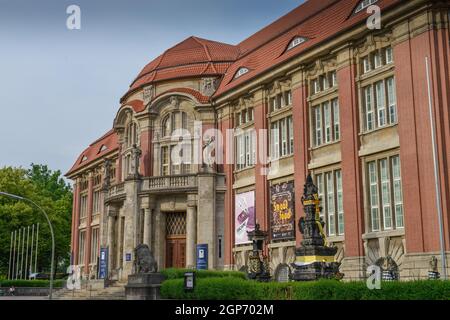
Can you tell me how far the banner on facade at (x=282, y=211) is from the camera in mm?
29516

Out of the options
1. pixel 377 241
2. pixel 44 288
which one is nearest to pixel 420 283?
pixel 377 241

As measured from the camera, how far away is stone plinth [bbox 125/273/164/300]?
26266 millimetres

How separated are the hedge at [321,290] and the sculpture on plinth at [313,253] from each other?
102cm

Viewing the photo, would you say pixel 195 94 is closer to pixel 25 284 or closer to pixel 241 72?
pixel 241 72

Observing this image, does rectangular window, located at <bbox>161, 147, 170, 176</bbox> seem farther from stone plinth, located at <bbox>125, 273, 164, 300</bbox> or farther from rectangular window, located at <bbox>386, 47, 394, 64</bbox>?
rectangular window, located at <bbox>386, 47, 394, 64</bbox>

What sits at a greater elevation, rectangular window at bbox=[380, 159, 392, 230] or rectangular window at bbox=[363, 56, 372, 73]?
rectangular window at bbox=[363, 56, 372, 73]

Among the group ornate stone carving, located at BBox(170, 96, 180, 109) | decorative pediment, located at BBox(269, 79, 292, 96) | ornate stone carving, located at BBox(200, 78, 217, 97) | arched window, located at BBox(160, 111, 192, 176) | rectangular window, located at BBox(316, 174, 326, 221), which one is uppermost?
ornate stone carving, located at BBox(200, 78, 217, 97)

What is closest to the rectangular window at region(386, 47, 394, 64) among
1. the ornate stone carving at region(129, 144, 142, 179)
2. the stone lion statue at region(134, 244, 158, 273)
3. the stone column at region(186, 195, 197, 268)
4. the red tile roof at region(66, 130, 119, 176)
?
the stone lion statue at region(134, 244, 158, 273)

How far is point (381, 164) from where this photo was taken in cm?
2469

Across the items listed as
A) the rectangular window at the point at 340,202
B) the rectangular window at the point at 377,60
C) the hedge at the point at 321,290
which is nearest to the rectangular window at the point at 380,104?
the rectangular window at the point at 377,60

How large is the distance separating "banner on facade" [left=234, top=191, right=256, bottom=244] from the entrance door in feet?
12.5

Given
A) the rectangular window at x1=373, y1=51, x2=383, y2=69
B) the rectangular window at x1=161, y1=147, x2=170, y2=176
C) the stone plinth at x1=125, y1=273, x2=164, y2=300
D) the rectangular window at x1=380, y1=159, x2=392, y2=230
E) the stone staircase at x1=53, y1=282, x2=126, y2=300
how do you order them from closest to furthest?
1. the rectangular window at x1=380, y1=159, x2=392, y2=230
2. the rectangular window at x1=373, y1=51, x2=383, y2=69
3. the stone plinth at x1=125, y1=273, x2=164, y2=300
4. the stone staircase at x1=53, y1=282, x2=126, y2=300
5. the rectangular window at x1=161, y1=147, x2=170, y2=176

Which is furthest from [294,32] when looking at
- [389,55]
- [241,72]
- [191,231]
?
[191,231]

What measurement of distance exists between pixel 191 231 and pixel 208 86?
9422 millimetres
